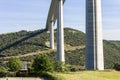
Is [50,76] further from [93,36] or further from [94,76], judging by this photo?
[93,36]

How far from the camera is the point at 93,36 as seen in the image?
6366cm

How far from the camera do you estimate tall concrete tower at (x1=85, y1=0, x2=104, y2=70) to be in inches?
2479

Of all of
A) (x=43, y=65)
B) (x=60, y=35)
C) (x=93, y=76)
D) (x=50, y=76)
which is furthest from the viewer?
(x=60, y=35)

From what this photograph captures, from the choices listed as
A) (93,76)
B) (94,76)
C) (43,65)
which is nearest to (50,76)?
(93,76)

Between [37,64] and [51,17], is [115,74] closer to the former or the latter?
[37,64]

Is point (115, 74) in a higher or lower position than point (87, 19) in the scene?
lower

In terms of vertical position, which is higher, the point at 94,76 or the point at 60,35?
the point at 60,35

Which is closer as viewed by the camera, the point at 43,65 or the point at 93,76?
the point at 93,76

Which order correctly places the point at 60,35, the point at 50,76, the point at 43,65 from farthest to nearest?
the point at 60,35 → the point at 43,65 → the point at 50,76

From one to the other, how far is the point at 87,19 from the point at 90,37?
3043 mm

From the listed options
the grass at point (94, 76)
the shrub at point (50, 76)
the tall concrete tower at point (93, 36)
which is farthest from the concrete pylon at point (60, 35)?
the grass at point (94, 76)

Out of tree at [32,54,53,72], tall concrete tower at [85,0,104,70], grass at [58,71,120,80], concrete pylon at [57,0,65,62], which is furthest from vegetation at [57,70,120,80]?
concrete pylon at [57,0,65,62]

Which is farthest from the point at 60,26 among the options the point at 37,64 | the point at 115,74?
the point at 115,74

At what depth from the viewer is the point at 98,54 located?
6325 centimetres
